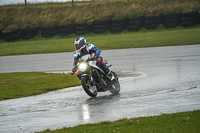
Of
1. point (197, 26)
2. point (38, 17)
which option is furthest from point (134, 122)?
point (38, 17)

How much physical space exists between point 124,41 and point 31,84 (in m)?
19.2

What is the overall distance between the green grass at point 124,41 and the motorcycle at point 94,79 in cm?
1825

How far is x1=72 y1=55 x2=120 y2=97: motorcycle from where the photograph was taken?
34.7 feet

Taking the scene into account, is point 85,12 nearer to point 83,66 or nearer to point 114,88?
point 114,88

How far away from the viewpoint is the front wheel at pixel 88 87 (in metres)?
10.4

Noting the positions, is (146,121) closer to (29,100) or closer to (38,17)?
(29,100)

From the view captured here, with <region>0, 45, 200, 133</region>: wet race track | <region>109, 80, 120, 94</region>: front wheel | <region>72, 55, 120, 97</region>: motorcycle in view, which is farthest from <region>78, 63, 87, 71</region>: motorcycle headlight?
<region>109, 80, 120, 94</region>: front wheel

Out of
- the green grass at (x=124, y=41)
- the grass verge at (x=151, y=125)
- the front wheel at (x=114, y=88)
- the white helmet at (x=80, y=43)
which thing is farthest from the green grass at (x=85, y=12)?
the grass verge at (x=151, y=125)

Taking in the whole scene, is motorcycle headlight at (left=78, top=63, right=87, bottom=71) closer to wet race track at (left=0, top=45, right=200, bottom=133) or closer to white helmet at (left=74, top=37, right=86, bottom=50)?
white helmet at (left=74, top=37, right=86, bottom=50)

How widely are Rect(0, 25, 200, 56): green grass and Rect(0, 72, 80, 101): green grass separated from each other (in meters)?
14.4

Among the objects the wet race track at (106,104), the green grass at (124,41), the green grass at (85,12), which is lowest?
the wet race track at (106,104)

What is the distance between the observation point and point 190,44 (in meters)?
27.9

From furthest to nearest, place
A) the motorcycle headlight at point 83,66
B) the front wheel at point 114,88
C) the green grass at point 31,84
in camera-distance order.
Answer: the green grass at point 31,84 < the front wheel at point 114,88 < the motorcycle headlight at point 83,66

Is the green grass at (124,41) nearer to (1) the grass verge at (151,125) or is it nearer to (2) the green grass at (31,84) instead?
(2) the green grass at (31,84)
